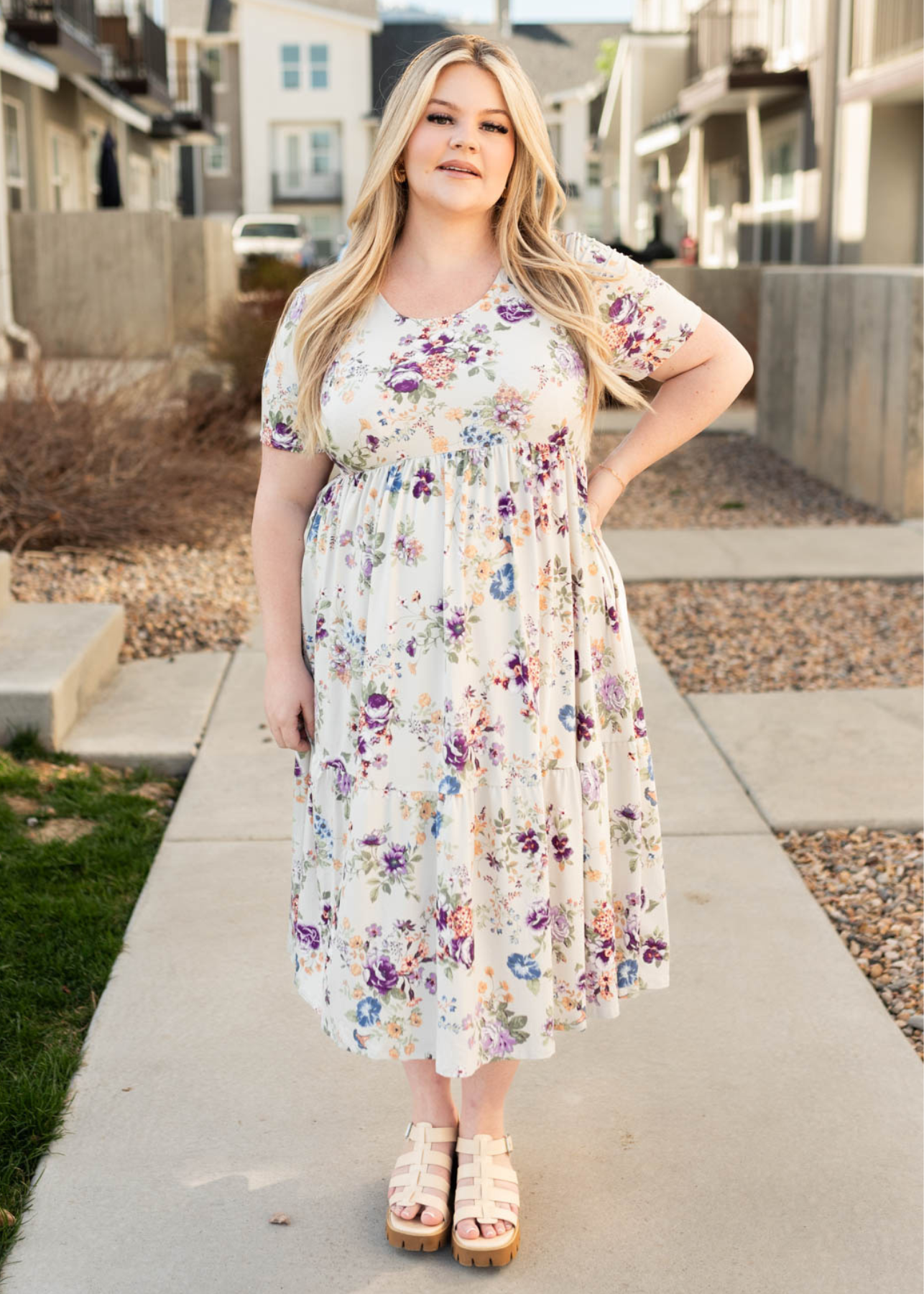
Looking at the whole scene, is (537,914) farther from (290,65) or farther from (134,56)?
(290,65)

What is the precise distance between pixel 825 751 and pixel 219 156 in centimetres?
4258

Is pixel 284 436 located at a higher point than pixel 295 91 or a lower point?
lower

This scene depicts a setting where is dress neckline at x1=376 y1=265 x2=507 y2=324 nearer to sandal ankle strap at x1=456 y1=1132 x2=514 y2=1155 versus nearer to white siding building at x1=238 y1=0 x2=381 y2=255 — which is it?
sandal ankle strap at x1=456 y1=1132 x2=514 y2=1155

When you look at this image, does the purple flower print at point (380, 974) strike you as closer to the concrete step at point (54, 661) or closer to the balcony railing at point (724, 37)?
the concrete step at point (54, 661)

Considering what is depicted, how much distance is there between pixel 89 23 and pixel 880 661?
16.6m

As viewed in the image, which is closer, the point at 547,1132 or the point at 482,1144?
the point at 482,1144

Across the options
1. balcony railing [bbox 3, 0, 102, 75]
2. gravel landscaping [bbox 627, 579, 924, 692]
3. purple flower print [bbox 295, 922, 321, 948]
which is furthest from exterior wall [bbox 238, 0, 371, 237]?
purple flower print [bbox 295, 922, 321, 948]

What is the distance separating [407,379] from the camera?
2045mm

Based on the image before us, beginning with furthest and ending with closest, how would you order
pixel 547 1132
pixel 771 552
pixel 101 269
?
pixel 101 269 < pixel 771 552 < pixel 547 1132

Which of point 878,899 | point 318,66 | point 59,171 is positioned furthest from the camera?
point 318,66

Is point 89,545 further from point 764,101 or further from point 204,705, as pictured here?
point 764,101

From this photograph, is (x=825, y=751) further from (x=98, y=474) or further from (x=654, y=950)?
(x=98, y=474)

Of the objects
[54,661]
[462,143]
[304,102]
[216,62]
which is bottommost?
[54,661]

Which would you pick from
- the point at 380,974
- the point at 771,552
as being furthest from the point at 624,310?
the point at 771,552
